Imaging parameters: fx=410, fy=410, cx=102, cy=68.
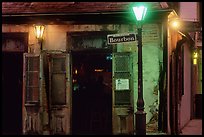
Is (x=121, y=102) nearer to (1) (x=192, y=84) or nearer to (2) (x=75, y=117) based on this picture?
(2) (x=75, y=117)

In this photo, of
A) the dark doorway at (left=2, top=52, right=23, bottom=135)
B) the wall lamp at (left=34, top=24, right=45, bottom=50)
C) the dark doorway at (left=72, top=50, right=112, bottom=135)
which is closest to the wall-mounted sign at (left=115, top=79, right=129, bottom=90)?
the dark doorway at (left=72, top=50, right=112, bottom=135)

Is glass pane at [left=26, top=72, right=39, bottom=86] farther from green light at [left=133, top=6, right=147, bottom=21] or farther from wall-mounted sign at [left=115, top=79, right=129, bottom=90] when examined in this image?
green light at [left=133, top=6, right=147, bottom=21]

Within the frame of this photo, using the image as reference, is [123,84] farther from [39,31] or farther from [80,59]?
[39,31]

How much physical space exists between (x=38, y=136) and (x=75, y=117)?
1.61m

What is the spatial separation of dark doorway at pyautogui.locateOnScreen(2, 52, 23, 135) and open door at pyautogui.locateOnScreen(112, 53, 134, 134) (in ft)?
11.8

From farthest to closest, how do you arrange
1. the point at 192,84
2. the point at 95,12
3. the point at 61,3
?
1. the point at 192,84
2. the point at 61,3
3. the point at 95,12

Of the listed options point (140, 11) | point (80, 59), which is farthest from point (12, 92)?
point (140, 11)

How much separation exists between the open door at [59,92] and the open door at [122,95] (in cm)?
156

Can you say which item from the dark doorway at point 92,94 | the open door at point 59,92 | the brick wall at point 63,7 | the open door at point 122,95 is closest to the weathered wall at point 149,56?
the open door at point 122,95

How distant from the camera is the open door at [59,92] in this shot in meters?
13.2

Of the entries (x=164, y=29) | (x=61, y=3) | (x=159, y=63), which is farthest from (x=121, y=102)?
(x=61, y=3)

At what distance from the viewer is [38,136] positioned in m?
12.9

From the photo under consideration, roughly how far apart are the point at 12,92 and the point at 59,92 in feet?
8.31

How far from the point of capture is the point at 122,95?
12859mm
